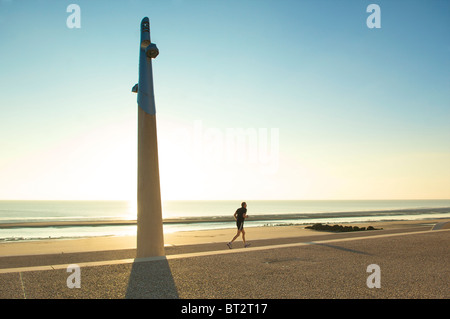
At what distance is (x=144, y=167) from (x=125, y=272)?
350 centimetres

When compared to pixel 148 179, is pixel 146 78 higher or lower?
higher

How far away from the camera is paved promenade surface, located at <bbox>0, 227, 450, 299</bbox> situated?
603 cm

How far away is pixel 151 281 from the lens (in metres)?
6.83

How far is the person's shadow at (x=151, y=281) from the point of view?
19.5ft

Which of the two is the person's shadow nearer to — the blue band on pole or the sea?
the blue band on pole

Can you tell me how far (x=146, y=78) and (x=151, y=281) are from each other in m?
6.46

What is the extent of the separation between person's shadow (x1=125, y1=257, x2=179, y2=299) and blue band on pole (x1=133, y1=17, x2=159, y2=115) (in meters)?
4.71

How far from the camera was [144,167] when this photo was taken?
1011cm
